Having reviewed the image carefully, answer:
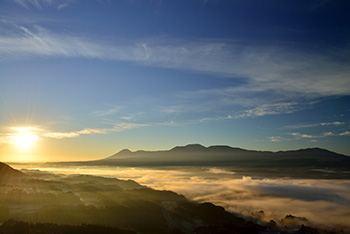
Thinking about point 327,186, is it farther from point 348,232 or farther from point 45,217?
point 45,217

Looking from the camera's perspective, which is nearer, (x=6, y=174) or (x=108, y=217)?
(x=108, y=217)

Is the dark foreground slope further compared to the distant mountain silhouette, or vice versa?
the distant mountain silhouette

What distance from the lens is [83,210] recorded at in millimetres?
100938

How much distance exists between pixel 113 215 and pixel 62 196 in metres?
38.7

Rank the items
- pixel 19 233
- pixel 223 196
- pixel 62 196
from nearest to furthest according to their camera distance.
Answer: pixel 19 233 < pixel 62 196 < pixel 223 196

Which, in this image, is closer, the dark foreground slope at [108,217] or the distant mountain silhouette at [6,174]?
the dark foreground slope at [108,217]

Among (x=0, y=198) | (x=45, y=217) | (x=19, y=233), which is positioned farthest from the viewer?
(x=0, y=198)

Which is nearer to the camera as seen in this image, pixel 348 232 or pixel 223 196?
pixel 348 232

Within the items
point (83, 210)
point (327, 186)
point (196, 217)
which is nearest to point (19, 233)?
point (83, 210)

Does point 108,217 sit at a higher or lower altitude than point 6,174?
lower

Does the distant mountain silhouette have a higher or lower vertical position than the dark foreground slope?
higher

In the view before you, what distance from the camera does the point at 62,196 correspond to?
123500 millimetres

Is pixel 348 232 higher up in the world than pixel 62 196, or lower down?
lower down

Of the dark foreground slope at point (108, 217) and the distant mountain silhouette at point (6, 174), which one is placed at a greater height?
the distant mountain silhouette at point (6, 174)
